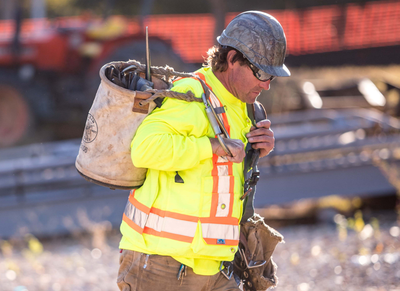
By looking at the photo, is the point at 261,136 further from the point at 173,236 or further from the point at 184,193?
the point at 173,236

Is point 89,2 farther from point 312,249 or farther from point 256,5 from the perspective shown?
point 312,249

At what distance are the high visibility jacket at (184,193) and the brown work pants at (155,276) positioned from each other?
0.04 m

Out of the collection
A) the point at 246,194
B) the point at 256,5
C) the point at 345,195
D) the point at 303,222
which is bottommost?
the point at 303,222

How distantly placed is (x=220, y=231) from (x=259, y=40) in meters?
0.89

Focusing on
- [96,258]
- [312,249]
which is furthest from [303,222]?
[96,258]

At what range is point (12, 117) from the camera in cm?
1141

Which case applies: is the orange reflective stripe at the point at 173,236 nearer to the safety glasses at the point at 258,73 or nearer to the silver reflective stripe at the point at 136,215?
the silver reflective stripe at the point at 136,215

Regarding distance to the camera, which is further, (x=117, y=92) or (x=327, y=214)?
(x=327, y=214)

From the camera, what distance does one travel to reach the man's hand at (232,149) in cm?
217

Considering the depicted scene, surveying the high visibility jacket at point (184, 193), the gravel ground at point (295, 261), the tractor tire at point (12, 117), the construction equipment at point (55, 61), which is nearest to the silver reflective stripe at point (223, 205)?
the high visibility jacket at point (184, 193)

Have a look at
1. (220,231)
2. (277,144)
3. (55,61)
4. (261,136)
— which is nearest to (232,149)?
(261,136)

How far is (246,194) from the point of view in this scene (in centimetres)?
236

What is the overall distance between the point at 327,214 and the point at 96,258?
3.50 m

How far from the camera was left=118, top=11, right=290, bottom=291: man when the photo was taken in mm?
2143
